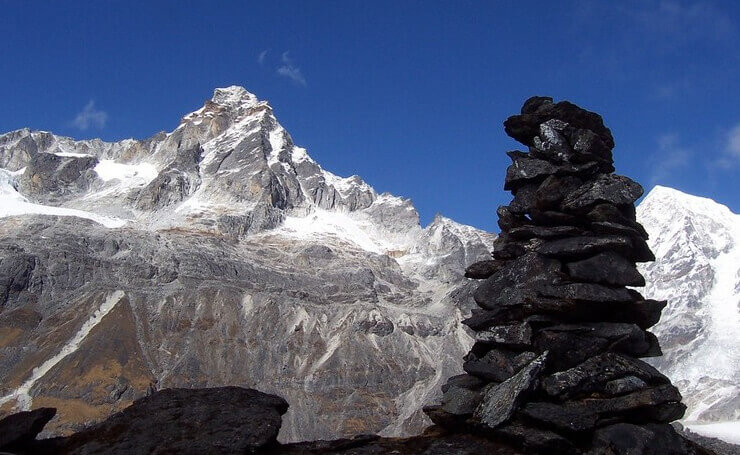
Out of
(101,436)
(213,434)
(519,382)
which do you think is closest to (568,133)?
(519,382)

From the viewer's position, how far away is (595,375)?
19438 millimetres

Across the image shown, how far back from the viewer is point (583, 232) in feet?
73.2

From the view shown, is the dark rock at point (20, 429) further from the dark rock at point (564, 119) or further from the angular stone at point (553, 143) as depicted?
the dark rock at point (564, 119)

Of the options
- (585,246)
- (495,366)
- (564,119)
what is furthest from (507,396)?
(564,119)

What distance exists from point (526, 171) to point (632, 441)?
10212mm

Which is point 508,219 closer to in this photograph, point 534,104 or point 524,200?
point 524,200

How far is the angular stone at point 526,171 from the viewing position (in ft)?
77.9

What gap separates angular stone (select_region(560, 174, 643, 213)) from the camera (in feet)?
72.7

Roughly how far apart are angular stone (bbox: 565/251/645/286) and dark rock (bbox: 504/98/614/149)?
4953 millimetres

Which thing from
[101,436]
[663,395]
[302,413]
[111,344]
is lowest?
[101,436]

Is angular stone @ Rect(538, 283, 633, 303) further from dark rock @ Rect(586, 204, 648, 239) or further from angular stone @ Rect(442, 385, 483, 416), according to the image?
angular stone @ Rect(442, 385, 483, 416)

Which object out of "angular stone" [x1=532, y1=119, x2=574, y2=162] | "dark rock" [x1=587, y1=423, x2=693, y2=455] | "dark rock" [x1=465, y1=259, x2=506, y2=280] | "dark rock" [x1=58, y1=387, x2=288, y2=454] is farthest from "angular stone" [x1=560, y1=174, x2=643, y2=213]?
"dark rock" [x1=58, y1=387, x2=288, y2=454]

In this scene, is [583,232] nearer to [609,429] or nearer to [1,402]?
[609,429]

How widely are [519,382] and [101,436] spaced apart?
11829 mm
